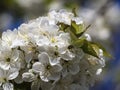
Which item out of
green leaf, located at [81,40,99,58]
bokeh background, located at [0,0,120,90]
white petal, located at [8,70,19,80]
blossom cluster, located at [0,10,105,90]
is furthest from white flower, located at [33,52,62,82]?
bokeh background, located at [0,0,120,90]

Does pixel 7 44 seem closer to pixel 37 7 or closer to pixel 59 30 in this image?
pixel 59 30

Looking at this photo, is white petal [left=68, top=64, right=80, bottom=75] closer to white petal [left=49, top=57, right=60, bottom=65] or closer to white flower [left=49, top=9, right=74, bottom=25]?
white petal [left=49, top=57, right=60, bottom=65]

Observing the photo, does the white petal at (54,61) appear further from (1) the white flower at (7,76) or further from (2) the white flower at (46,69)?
(1) the white flower at (7,76)

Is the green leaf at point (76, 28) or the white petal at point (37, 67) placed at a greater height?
the green leaf at point (76, 28)

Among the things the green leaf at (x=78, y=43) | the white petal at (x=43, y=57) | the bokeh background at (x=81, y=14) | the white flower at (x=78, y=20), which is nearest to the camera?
the white petal at (x=43, y=57)

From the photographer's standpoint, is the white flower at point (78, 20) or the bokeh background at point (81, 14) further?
the bokeh background at point (81, 14)

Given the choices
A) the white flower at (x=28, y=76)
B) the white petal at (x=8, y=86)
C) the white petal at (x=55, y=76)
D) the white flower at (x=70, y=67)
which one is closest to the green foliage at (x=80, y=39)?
the white flower at (x=70, y=67)

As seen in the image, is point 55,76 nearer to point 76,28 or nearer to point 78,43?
point 78,43

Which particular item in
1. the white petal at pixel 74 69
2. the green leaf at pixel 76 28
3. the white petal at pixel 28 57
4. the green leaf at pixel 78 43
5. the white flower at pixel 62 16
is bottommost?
the white petal at pixel 74 69

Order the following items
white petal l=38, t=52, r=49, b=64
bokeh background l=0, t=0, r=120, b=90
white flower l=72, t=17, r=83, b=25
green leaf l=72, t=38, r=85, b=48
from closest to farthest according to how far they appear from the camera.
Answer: white petal l=38, t=52, r=49, b=64, green leaf l=72, t=38, r=85, b=48, white flower l=72, t=17, r=83, b=25, bokeh background l=0, t=0, r=120, b=90

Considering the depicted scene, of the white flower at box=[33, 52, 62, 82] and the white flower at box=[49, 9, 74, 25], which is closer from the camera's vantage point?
the white flower at box=[33, 52, 62, 82]
